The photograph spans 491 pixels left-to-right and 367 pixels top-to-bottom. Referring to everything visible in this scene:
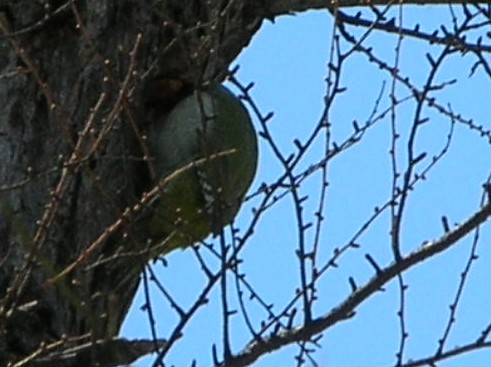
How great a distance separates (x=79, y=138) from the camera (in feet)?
12.5

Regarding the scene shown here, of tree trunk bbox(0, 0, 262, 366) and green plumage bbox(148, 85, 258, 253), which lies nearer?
tree trunk bbox(0, 0, 262, 366)

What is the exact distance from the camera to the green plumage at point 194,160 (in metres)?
4.10

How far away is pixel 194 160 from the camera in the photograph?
400cm

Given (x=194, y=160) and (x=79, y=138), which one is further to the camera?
(x=194, y=160)

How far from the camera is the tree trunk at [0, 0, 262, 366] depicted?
3.84m

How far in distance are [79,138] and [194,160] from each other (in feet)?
1.09

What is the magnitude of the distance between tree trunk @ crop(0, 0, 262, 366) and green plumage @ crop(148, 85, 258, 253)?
0.07 m

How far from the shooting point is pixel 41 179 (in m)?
4.20

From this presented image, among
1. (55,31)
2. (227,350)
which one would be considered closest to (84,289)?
(227,350)

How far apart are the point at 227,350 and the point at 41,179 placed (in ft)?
3.32

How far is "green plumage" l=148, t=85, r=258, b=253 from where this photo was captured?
4.10 metres

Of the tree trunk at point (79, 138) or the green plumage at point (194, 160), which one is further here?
the green plumage at point (194, 160)

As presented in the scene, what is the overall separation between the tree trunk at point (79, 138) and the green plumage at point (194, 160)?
73 mm

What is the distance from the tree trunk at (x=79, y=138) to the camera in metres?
3.84
